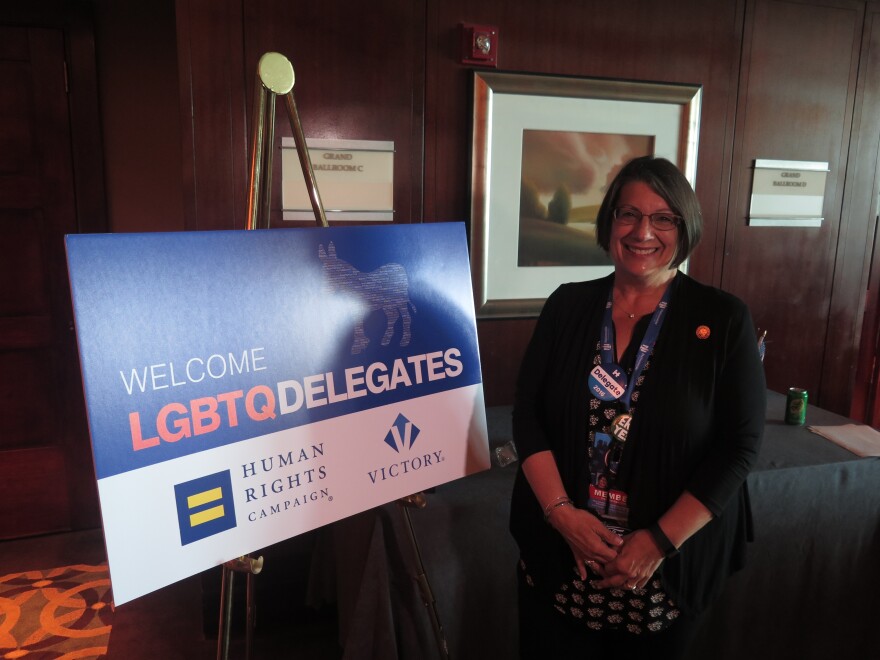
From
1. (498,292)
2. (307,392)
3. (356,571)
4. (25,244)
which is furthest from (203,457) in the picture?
(25,244)

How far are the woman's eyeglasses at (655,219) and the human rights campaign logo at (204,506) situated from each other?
2.95 ft

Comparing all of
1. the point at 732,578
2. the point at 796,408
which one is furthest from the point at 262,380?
the point at 796,408

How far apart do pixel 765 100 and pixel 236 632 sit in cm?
283

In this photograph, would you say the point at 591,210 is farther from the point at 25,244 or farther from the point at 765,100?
the point at 25,244

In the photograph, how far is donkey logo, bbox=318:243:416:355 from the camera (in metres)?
1.21

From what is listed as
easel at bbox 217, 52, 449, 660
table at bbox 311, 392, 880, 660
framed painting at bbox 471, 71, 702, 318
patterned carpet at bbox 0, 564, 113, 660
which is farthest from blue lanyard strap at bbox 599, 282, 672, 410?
patterned carpet at bbox 0, 564, 113, 660

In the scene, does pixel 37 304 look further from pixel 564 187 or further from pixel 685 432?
pixel 685 432

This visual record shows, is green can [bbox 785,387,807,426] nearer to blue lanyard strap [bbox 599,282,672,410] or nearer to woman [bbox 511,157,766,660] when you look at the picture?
woman [bbox 511,157,766,660]

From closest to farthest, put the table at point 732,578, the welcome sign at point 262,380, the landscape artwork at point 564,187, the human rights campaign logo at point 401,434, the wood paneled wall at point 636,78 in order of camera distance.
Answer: the welcome sign at point 262,380 < the human rights campaign logo at point 401,434 < the table at point 732,578 < the wood paneled wall at point 636,78 < the landscape artwork at point 564,187

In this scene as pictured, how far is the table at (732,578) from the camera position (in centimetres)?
156

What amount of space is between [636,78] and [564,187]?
486 millimetres

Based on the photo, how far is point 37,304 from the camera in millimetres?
2738

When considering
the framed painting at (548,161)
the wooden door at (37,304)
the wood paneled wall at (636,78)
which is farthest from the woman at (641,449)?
the wooden door at (37,304)

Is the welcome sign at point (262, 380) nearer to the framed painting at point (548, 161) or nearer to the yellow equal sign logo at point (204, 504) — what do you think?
the yellow equal sign logo at point (204, 504)
